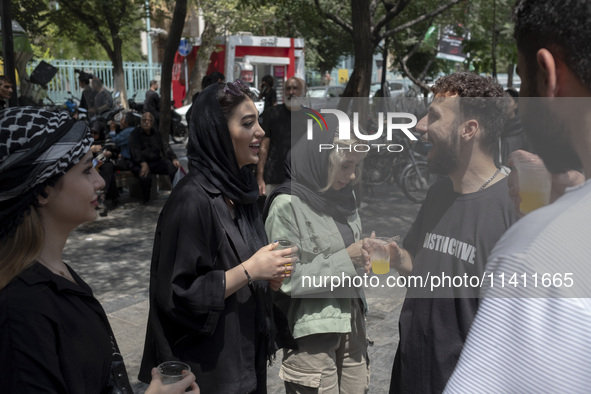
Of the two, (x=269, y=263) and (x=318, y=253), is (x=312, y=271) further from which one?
(x=269, y=263)

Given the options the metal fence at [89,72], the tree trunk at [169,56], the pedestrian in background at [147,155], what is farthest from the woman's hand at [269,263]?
the metal fence at [89,72]

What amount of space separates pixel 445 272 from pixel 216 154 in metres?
1.01

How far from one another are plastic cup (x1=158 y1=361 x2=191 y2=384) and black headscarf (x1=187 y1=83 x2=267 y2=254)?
75 centimetres

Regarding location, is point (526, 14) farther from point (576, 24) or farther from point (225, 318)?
point (225, 318)

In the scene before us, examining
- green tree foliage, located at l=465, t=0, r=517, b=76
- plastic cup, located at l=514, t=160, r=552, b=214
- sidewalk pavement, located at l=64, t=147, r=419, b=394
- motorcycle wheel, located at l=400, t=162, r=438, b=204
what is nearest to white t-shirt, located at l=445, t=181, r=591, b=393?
plastic cup, located at l=514, t=160, r=552, b=214

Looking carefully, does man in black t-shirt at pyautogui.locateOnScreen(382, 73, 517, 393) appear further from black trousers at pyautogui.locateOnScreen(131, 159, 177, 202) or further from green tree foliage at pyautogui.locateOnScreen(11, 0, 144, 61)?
green tree foliage at pyautogui.locateOnScreen(11, 0, 144, 61)

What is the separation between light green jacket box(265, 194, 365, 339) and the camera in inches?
104

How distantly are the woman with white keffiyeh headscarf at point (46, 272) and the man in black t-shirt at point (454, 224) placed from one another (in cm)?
87

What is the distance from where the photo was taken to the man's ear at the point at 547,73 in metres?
0.95

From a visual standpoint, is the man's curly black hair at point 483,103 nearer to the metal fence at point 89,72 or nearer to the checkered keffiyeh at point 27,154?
the checkered keffiyeh at point 27,154

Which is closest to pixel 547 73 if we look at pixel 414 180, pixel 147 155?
pixel 414 180

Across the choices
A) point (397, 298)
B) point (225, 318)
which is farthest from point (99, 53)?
point (225, 318)

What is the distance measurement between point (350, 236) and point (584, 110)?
6.25 ft

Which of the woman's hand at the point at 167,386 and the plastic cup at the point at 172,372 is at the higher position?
the plastic cup at the point at 172,372
